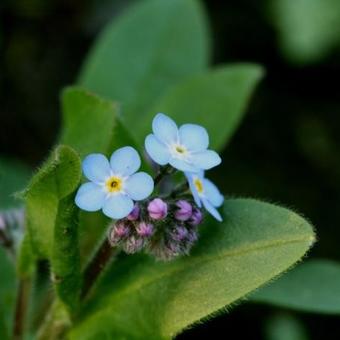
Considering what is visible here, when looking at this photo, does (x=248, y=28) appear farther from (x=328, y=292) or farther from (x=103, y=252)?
Result: (x=103, y=252)

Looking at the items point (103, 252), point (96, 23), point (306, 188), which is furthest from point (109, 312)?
point (96, 23)

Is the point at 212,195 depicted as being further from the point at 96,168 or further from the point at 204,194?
the point at 96,168

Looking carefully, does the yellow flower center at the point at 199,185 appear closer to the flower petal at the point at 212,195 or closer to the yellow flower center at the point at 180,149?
the flower petal at the point at 212,195

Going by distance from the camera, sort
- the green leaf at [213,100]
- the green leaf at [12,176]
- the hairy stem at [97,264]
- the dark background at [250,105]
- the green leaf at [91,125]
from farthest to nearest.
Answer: the dark background at [250,105] → the green leaf at [12,176] → the green leaf at [213,100] → the green leaf at [91,125] → the hairy stem at [97,264]

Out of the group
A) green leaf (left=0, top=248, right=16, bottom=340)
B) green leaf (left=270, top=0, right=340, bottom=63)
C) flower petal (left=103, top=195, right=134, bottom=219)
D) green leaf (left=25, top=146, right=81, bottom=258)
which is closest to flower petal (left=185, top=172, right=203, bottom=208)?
flower petal (left=103, top=195, right=134, bottom=219)

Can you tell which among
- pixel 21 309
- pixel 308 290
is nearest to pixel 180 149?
pixel 21 309

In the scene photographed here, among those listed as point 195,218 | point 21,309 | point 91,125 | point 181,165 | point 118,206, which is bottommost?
point 21,309

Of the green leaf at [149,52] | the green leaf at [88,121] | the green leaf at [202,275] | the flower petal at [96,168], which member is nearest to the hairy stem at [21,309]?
the green leaf at [202,275]
